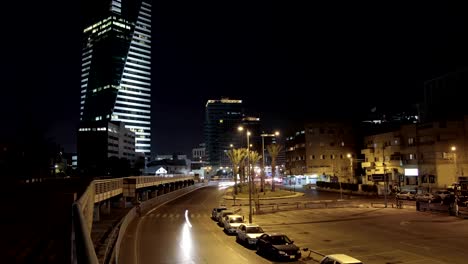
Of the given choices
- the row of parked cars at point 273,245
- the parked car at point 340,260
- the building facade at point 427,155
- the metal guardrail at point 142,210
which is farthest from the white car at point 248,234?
the building facade at point 427,155

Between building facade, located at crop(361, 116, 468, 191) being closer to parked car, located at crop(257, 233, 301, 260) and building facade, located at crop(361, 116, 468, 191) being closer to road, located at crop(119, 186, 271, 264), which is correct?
road, located at crop(119, 186, 271, 264)

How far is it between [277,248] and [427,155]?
70.6m

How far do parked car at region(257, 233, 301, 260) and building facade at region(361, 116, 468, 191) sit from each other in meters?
45.7

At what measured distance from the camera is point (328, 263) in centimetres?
1928

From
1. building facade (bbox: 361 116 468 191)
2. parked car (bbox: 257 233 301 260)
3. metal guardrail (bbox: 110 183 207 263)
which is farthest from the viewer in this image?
building facade (bbox: 361 116 468 191)

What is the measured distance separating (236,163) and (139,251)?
76523 millimetres

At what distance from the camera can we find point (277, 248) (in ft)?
78.8

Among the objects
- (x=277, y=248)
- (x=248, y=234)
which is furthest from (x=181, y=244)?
(x=277, y=248)

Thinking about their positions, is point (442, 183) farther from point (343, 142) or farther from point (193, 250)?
point (193, 250)

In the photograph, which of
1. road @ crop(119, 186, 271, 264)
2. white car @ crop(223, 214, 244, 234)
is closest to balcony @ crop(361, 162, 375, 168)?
road @ crop(119, 186, 271, 264)

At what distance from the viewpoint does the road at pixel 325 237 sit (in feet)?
81.0

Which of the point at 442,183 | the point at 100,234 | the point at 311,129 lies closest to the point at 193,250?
the point at 100,234

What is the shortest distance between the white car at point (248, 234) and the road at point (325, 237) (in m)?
0.62

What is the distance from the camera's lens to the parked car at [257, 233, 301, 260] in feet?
77.7
